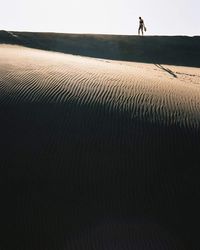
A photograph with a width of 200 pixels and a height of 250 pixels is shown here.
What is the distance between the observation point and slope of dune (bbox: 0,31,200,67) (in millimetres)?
16625

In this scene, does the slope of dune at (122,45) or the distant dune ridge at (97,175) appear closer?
the distant dune ridge at (97,175)

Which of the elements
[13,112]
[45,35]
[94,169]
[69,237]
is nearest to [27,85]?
[13,112]

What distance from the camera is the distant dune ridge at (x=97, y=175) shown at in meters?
4.04

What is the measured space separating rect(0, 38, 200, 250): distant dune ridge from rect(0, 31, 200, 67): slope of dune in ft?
37.4

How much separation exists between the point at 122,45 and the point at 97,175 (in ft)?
48.0

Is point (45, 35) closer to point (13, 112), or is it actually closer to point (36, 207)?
point (13, 112)

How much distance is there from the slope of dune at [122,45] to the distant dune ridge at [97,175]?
11.4 m

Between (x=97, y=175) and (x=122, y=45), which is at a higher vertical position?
(x=97, y=175)

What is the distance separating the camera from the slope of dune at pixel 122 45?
54.5ft

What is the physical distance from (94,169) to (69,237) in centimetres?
69

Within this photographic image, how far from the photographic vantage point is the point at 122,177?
4.23 metres

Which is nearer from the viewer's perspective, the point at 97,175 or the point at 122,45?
the point at 97,175

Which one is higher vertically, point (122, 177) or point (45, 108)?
point (45, 108)

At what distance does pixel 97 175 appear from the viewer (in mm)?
4238
